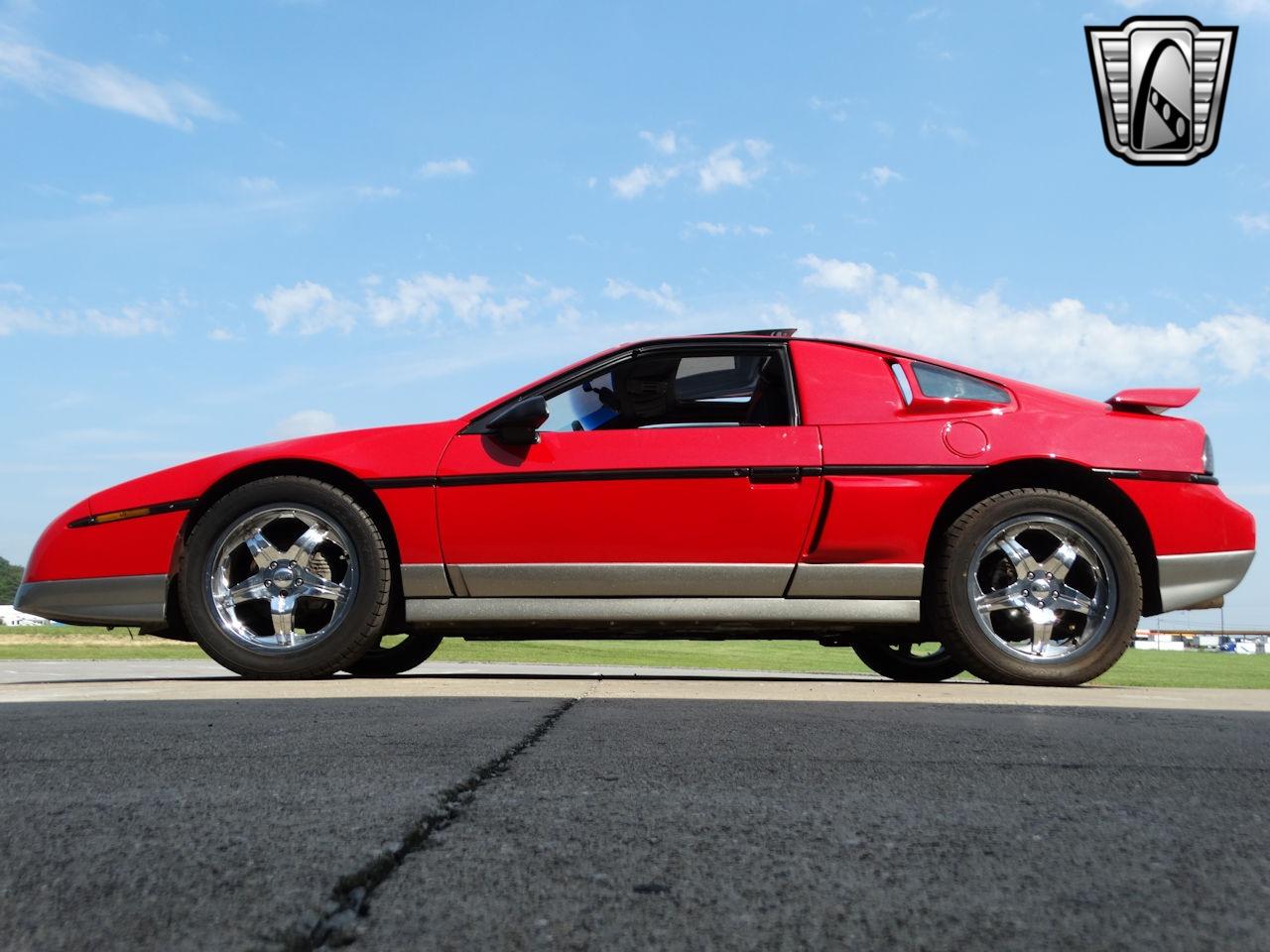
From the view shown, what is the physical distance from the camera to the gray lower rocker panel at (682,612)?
4.62 meters

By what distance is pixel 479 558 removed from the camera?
473 cm

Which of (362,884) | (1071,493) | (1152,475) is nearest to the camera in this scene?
(362,884)

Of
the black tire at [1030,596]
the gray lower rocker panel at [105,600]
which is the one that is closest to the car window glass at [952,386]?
the black tire at [1030,596]

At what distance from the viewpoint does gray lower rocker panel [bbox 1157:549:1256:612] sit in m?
4.73

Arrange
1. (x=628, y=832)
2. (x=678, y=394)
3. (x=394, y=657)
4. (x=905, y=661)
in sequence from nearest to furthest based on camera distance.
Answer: (x=628, y=832) < (x=678, y=394) < (x=394, y=657) < (x=905, y=661)

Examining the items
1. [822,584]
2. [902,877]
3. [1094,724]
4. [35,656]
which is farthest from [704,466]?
[35,656]

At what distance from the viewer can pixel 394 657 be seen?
598 centimetres

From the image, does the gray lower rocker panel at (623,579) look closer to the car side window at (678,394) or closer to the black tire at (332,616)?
the black tire at (332,616)

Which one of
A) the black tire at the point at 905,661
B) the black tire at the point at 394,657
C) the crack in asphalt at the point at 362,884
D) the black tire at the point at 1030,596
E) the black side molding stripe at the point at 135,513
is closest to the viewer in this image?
the crack in asphalt at the point at 362,884

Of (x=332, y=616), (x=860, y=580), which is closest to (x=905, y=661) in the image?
(x=860, y=580)

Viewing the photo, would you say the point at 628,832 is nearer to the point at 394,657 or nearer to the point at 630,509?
the point at 630,509

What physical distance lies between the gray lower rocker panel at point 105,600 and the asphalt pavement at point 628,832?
198 cm

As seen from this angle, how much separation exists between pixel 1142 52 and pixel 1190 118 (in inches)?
55.7

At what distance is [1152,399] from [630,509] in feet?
7.45
